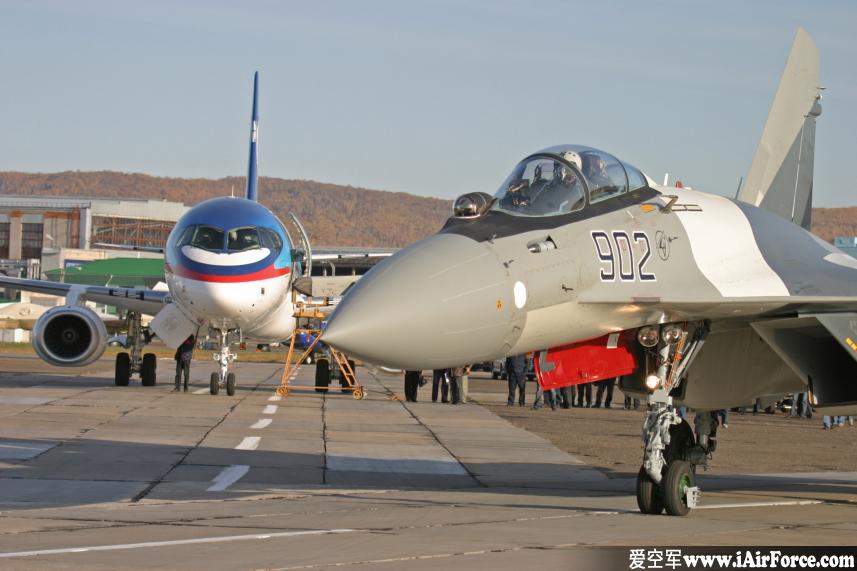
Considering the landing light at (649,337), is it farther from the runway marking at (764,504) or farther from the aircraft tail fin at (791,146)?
the aircraft tail fin at (791,146)

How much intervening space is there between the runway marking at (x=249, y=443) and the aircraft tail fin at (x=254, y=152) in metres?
17.9

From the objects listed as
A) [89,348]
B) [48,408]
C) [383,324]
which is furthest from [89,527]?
[89,348]

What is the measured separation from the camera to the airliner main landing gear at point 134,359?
3089 cm

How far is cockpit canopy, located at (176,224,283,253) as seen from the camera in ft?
83.4

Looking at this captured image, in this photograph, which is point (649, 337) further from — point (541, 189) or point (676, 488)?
point (541, 189)

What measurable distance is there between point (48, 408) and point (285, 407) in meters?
5.03

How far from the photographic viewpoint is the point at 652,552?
27.2ft

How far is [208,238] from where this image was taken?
2550 cm

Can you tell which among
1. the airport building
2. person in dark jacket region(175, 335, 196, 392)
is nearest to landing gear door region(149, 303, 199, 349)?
person in dark jacket region(175, 335, 196, 392)

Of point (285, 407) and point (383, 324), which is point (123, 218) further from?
point (383, 324)

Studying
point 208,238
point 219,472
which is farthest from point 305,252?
point 219,472

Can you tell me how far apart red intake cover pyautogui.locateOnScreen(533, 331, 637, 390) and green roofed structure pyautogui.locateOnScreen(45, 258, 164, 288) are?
8228cm

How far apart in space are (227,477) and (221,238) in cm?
1214

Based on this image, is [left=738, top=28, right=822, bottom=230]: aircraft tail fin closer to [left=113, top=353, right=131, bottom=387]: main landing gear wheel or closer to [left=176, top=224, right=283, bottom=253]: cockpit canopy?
[left=176, top=224, right=283, bottom=253]: cockpit canopy
